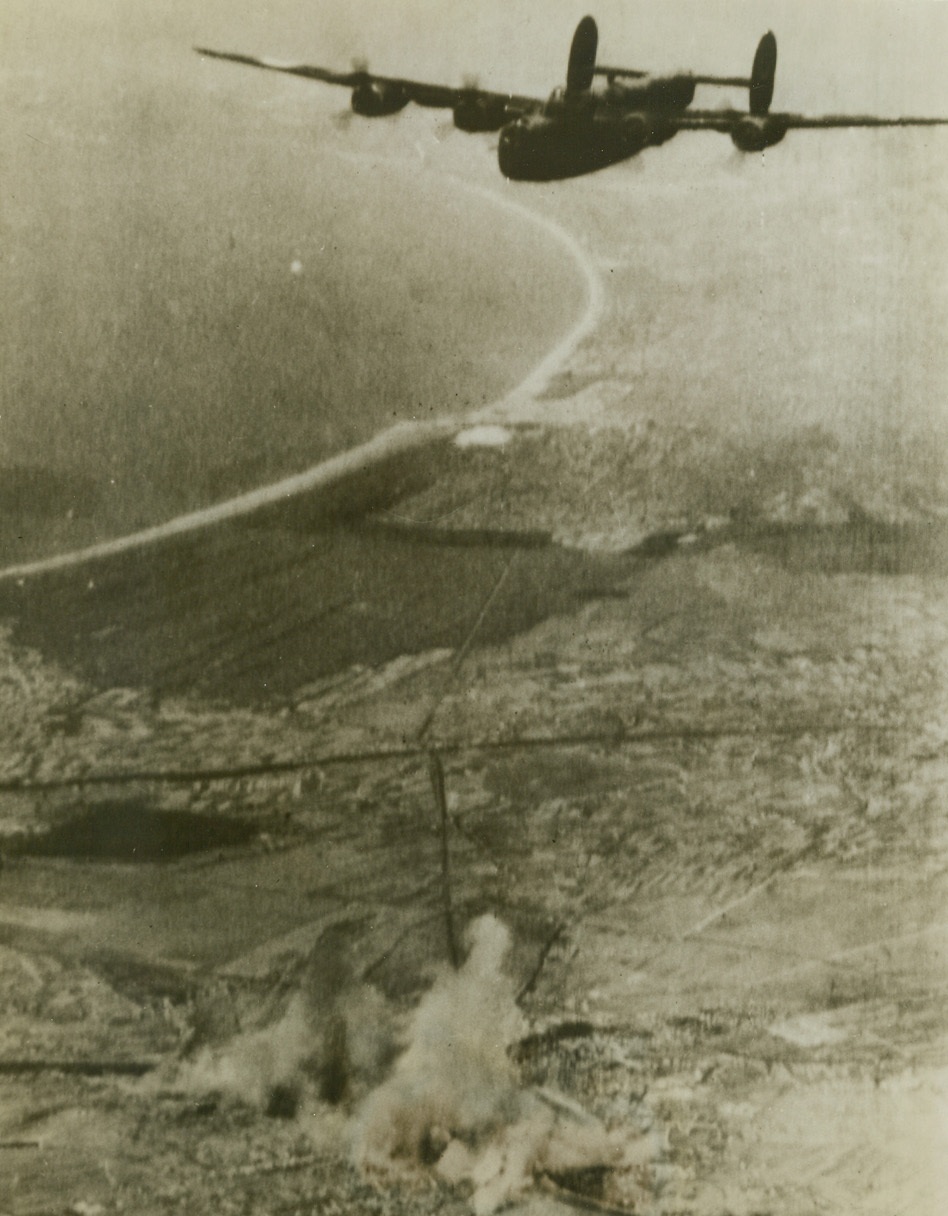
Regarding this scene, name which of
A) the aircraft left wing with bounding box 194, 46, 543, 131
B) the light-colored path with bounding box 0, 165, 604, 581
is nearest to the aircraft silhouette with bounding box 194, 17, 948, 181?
the aircraft left wing with bounding box 194, 46, 543, 131

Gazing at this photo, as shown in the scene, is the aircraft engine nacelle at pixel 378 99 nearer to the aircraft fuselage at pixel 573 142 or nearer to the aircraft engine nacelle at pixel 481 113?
the aircraft engine nacelle at pixel 481 113

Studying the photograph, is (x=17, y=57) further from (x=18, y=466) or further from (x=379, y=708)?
(x=379, y=708)

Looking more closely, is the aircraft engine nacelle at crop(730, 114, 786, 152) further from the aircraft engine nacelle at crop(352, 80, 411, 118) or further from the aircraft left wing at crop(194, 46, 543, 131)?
the aircraft engine nacelle at crop(352, 80, 411, 118)

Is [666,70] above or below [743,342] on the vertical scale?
above

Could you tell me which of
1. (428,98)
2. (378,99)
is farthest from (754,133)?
(378,99)

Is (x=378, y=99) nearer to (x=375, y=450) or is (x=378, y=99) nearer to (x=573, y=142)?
(x=573, y=142)

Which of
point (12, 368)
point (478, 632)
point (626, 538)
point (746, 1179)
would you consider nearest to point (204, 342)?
point (12, 368)

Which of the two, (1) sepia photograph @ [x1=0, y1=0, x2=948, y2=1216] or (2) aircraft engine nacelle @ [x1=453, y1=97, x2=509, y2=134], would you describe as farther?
(2) aircraft engine nacelle @ [x1=453, y1=97, x2=509, y2=134]

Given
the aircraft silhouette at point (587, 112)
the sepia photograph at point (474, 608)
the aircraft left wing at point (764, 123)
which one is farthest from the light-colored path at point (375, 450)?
the aircraft left wing at point (764, 123)
